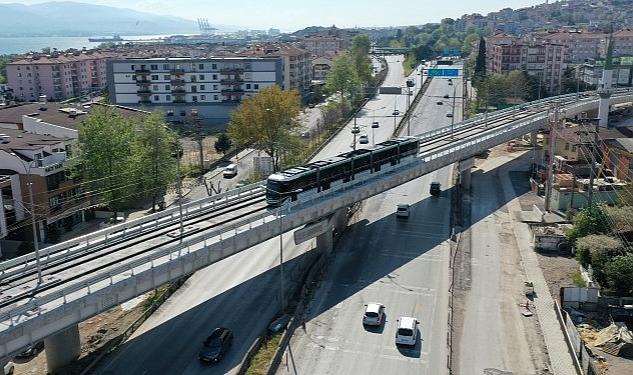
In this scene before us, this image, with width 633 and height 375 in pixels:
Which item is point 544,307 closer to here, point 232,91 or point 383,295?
point 383,295

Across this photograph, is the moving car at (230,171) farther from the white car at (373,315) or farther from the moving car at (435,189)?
the white car at (373,315)

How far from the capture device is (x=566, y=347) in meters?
24.2

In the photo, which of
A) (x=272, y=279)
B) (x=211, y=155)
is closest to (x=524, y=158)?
(x=211, y=155)

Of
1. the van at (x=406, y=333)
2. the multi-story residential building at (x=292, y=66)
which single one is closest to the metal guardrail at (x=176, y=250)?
the van at (x=406, y=333)

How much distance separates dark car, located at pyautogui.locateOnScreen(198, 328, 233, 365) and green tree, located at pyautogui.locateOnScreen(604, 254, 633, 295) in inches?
703

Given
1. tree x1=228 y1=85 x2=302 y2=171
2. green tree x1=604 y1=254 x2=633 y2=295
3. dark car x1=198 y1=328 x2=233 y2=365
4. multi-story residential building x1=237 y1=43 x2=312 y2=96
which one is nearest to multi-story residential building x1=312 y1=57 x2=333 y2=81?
multi-story residential building x1=237 y1=43 x2=312 y2=96

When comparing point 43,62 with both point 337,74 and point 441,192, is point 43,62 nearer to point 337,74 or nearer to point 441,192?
point 337,74

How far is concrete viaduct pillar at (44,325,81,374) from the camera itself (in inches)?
880

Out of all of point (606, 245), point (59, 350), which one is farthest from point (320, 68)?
point (59, 350)

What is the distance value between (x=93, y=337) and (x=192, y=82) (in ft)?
197

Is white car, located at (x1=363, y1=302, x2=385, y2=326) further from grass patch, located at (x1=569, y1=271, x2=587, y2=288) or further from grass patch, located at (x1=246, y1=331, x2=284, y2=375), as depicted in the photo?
grass patch, located at (x1=569, y1=271, x2=587, y2=288)

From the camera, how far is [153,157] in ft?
144

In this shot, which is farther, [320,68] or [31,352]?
[320,68]

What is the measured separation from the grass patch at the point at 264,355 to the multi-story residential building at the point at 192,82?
194ft
